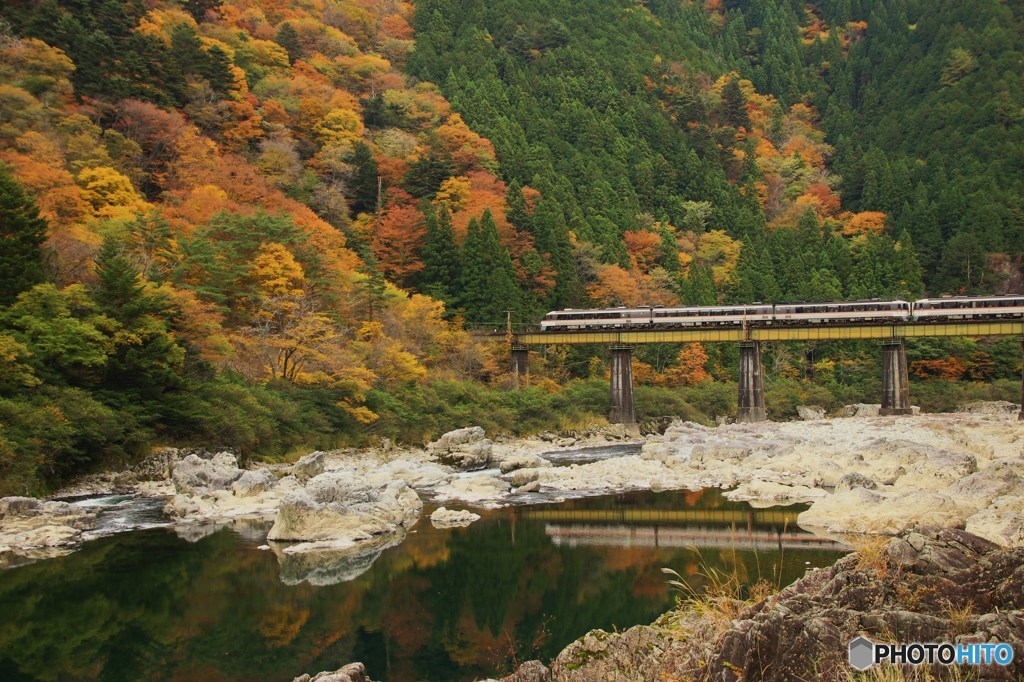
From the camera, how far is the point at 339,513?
68.3 ft

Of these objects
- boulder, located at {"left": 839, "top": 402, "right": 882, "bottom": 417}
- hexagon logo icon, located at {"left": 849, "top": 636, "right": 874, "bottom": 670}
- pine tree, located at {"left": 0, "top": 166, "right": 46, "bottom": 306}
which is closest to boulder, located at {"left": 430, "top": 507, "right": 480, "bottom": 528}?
pine tree, located at {"left": 0, "top": 166, "right": 46, "bottom": 306}

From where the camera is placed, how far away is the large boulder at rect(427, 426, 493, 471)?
111 feet

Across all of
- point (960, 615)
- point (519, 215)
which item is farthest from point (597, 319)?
point (960, 615)

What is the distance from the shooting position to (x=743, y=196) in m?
96.8

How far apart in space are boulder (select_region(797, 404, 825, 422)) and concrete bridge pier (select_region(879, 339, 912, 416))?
6938mm

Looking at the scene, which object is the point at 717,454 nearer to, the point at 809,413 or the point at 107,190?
the point at 809,413

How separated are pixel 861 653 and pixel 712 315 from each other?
49.1 m

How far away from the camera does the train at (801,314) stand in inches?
1996

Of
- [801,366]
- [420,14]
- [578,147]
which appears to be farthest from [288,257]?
[420,14]

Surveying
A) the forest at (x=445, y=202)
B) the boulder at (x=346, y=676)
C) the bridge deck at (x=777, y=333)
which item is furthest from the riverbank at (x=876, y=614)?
the bridge deck at (x=777, y=333)

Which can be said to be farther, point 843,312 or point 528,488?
point 843,312

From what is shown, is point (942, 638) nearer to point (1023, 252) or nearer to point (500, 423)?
point (500, 423)

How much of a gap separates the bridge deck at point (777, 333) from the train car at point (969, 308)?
0.65 meters

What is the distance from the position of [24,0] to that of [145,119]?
14.7 meters
